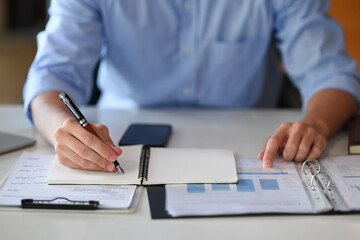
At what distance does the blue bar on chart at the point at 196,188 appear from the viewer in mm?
875

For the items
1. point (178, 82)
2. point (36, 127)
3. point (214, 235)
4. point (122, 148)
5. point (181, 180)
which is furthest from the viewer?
point (178, 82)

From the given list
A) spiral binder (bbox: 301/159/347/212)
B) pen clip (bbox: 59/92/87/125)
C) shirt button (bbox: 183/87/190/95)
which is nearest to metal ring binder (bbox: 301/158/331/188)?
spiral binder (bbox: 301/159/347/212)

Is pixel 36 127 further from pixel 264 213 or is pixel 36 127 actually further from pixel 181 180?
pixel 264 213

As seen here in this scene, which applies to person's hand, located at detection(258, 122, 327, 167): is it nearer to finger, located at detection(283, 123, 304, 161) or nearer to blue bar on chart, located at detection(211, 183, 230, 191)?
finger, located at detection(283, 123, 304, 161)

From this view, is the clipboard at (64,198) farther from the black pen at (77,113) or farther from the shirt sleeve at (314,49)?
the shirt sleeve at (314,49)

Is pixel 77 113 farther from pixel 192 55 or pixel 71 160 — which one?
pixel 192 55

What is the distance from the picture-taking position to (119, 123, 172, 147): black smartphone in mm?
1092

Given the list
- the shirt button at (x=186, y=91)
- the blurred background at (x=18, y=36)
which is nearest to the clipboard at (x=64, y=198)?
the shirt button at (x=186, y=91)

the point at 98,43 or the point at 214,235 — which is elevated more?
the point at 98,43

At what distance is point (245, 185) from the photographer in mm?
900

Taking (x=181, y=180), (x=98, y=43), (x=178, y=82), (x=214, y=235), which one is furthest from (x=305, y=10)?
(x=214, y=235)

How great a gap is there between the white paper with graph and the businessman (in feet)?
0.73

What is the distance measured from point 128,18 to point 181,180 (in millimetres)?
647

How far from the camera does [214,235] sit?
30.0 inches
